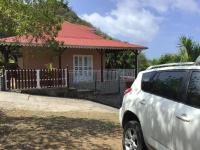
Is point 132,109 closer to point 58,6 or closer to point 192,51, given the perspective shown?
point 58,6

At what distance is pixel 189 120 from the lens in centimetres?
603

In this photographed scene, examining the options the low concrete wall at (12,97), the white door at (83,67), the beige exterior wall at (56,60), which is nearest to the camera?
the low concrete wall at (12,97)

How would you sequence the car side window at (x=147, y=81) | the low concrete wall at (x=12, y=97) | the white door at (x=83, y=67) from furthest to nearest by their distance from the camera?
the white door at (x=83, y=67) < the low concrete wall at (x=12, y=97) < the car side window at (x=147, y=81)

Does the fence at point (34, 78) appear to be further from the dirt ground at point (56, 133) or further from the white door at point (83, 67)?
the dirt ground at point (56, 133)

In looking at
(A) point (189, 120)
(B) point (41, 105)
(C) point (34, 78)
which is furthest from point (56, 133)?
(C) point (34, 78)

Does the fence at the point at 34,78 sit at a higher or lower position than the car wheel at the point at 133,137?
higher

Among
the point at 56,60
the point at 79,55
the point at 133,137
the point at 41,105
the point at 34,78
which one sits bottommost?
the point at 41,105

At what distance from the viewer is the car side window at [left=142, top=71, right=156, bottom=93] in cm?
788

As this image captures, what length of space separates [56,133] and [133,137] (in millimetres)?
3256

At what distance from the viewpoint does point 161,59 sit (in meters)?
32.5

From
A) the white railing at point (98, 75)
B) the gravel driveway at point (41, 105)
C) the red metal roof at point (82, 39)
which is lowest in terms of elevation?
the gravel driveway at point (41, 105)

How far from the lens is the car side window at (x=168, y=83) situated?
22.3 feet

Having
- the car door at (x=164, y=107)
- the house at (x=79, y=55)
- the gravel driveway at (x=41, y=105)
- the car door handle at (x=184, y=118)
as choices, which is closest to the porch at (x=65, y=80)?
the house at (x=79, y=55)

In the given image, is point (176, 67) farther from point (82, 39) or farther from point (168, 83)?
point (82, 39)
